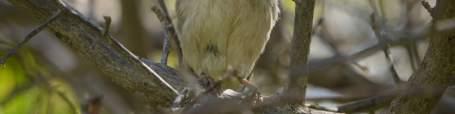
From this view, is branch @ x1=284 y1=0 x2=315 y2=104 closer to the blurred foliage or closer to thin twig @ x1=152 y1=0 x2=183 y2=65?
thin twig @ x1=152 y1=0 x2=183 y2=65

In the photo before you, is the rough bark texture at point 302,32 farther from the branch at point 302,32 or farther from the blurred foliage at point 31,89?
the blurred foliage at point 31,89

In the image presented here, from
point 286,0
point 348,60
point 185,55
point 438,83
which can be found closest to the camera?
point 348,60

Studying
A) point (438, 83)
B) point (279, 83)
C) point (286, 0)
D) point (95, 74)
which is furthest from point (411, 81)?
point (286, 0)

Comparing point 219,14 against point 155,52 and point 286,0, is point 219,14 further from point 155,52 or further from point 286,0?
point 155,52

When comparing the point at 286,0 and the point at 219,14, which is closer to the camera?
the point at 219,14

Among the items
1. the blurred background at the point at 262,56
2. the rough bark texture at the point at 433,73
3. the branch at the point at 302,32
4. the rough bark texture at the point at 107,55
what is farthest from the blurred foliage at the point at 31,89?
the rough bark texture at the point at 433,73

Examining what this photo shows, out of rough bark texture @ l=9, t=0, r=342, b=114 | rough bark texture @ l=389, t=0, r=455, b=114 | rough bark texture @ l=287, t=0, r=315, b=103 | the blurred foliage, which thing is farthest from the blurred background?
rough bark texture @ l=287, t=0, r=315, b=103
